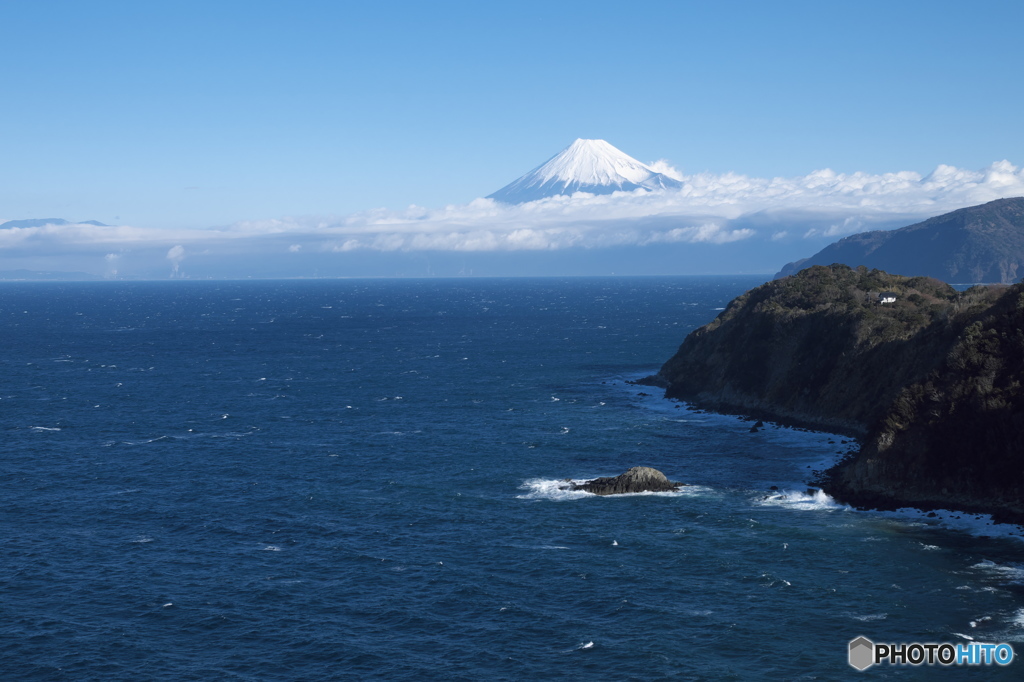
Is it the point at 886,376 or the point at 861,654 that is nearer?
the point at 861,654

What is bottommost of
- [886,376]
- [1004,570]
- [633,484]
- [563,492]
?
[1004,570]

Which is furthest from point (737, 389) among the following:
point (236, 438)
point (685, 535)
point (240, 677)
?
point (240, 677)

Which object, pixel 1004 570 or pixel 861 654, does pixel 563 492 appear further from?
pixel 861 654

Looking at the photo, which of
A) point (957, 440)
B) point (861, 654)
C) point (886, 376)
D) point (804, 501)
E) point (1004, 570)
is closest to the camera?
point (861, 654)

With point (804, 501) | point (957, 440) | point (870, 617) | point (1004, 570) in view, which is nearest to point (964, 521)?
point (957, 440)

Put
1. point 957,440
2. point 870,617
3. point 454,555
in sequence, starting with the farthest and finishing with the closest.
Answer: point 957,440
point 454,555
point 870,617

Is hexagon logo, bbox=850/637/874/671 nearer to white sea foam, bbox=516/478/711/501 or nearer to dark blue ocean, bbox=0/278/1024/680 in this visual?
dark blue ocean, bbox=0/278/1024/680

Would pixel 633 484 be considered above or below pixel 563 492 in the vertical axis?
above

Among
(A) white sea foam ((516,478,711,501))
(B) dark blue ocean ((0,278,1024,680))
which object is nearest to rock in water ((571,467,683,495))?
(A) white sea foam ((516,478,711,501))
